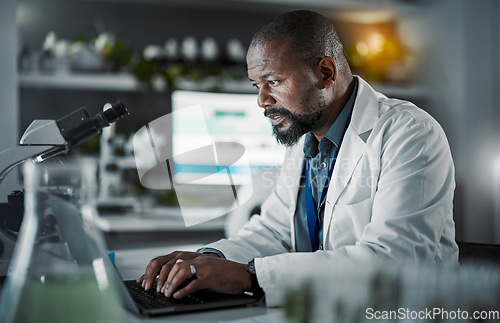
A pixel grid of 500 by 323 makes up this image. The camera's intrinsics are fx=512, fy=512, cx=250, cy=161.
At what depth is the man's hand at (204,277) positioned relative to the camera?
82 centimetres

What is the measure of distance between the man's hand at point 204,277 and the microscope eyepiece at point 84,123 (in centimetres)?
27

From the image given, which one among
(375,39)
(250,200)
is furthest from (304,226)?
(375,39)

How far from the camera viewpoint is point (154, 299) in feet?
2.65

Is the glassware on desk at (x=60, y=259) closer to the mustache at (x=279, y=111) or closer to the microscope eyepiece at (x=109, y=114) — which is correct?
the microscope eyepiece at (x=109, y=114)

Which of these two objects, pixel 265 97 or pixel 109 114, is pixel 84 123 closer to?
pixel 109 114

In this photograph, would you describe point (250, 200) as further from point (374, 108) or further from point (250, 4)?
point (250, 4)

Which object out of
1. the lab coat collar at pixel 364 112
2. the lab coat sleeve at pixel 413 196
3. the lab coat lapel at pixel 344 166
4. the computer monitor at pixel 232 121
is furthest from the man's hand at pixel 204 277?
the computer monitor at pixel 232 121

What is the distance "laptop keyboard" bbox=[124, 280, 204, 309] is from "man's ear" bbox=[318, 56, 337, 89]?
70 centimetres

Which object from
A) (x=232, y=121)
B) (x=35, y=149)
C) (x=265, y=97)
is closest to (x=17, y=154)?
(x=35, y=149)

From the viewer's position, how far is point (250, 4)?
8.91 feet

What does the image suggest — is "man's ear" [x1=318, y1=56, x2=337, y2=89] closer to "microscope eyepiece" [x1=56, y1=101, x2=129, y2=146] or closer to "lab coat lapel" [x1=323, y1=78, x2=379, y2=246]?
"lab coat lapel" [x1=323, y1=78, x2=379, y2=246]

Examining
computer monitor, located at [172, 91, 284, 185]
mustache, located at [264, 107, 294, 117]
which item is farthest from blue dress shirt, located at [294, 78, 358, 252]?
computer monitor, located at [172, 91, 284, 185]

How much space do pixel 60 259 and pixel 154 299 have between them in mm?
303

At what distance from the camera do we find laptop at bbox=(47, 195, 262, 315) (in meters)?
0.56
